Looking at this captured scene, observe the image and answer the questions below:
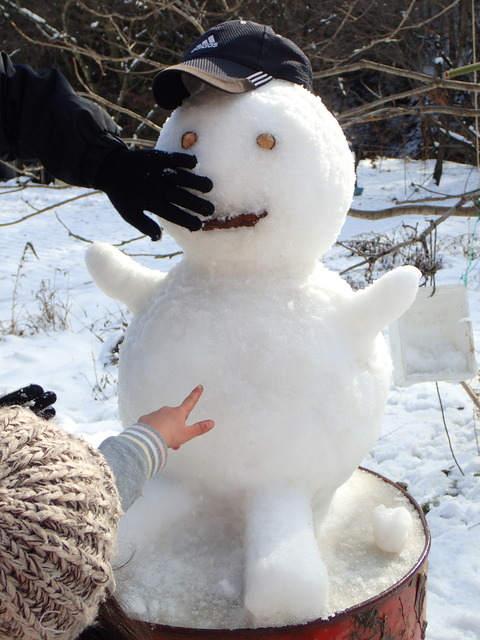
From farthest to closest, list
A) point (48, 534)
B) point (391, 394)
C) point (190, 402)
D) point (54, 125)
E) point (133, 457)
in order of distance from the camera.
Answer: point (391, 394) → point (54, 125) → point (190, 402) → point (133, 457) → point (48, 534)

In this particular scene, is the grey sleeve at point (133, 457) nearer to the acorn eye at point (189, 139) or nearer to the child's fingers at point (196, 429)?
the child's fingers at point (196, 429)

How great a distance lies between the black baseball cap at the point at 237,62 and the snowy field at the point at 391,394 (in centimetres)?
107

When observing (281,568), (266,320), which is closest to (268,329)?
(266,320)

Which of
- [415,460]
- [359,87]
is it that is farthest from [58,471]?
[359,87]

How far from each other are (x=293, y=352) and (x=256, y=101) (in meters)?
0.52

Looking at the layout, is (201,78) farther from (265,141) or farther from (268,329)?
(268,329)

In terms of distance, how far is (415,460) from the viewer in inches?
115

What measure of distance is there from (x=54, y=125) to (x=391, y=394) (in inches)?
103

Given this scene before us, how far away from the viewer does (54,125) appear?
1.54 meters

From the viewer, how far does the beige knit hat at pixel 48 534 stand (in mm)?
811

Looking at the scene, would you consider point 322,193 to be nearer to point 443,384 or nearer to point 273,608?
point 273,608

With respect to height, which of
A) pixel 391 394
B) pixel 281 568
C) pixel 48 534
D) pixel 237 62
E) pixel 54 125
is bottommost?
pixel 391 394

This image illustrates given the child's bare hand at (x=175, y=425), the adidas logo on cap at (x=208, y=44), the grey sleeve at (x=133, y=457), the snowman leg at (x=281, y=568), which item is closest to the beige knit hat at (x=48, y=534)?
the grey sleeve at (x=133, y=457)

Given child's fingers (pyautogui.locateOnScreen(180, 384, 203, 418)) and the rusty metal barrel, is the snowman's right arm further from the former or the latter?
the rusty metal barrel
